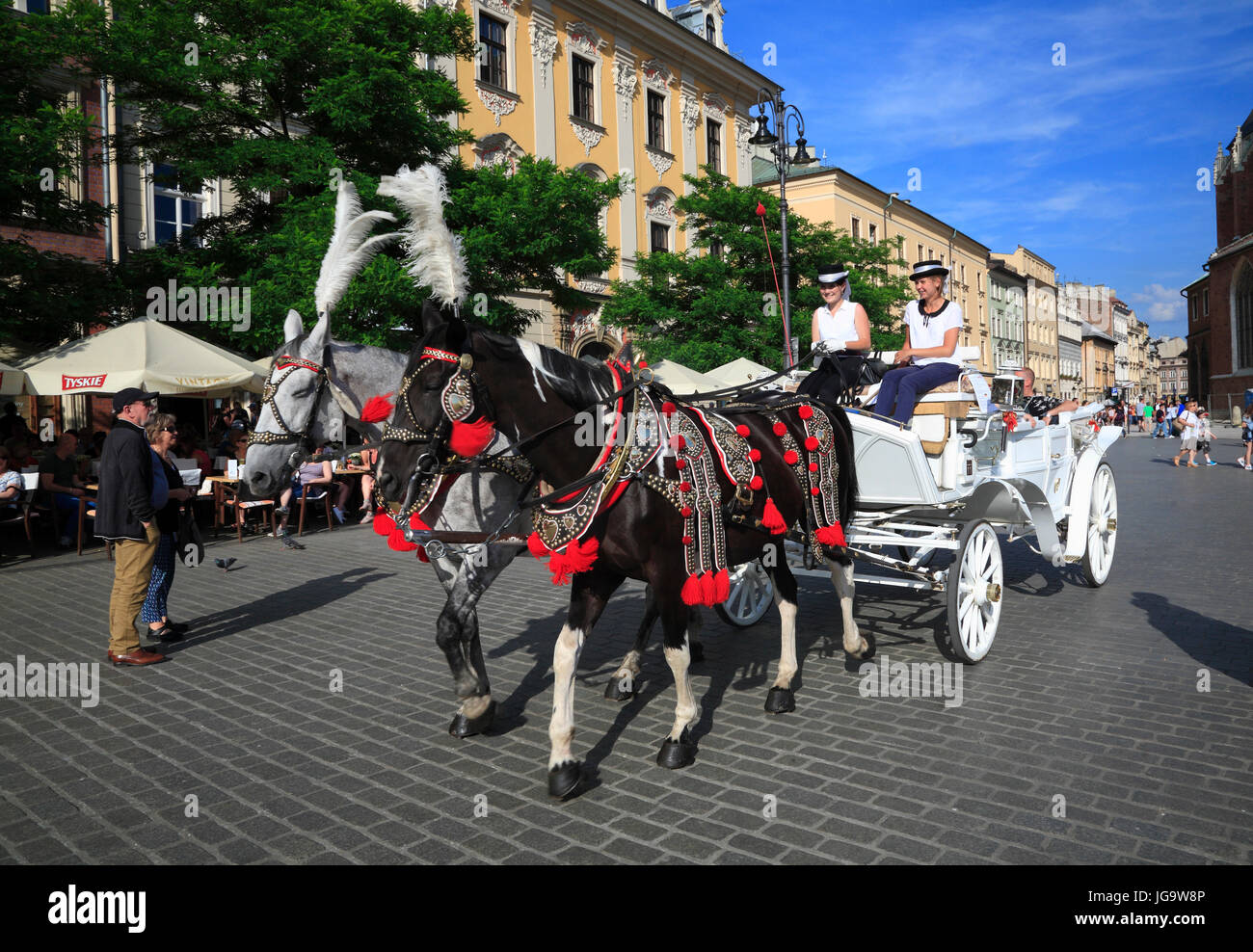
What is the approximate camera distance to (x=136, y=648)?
620 centimetres

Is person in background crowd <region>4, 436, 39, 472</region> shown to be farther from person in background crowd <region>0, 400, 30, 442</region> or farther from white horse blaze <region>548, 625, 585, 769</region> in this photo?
white horse blaze <region>548, 625, 585, 769</region>

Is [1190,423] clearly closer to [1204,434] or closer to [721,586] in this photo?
[1204,434]

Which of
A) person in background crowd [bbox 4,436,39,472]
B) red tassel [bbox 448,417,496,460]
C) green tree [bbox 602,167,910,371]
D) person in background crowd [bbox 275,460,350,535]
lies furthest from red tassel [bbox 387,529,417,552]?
green tree [bbox 602,167,910,371]

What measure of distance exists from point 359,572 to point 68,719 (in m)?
4.89

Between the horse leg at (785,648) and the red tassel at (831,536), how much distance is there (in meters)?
0.34

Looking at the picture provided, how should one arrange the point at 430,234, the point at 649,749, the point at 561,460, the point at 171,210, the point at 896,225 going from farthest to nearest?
1. the point at 896,225
2. the point at 171,210
3. the point at 649,749
4. the point at 430,234
5. the point at 561,460

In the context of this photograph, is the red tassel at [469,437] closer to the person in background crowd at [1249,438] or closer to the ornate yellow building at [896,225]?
the ornate yellow building at [896,225]

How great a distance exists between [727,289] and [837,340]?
707 inches

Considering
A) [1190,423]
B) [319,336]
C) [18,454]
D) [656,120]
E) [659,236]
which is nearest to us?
[319,336]

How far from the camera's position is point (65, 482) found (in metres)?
11.9

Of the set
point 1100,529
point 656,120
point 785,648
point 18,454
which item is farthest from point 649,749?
point 656,120

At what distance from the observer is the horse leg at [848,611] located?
568 cm

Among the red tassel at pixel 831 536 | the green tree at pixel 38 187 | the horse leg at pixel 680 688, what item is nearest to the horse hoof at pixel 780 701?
the horse leg at pixel 680 688

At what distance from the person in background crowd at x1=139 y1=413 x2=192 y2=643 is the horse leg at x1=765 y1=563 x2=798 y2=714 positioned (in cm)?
477
